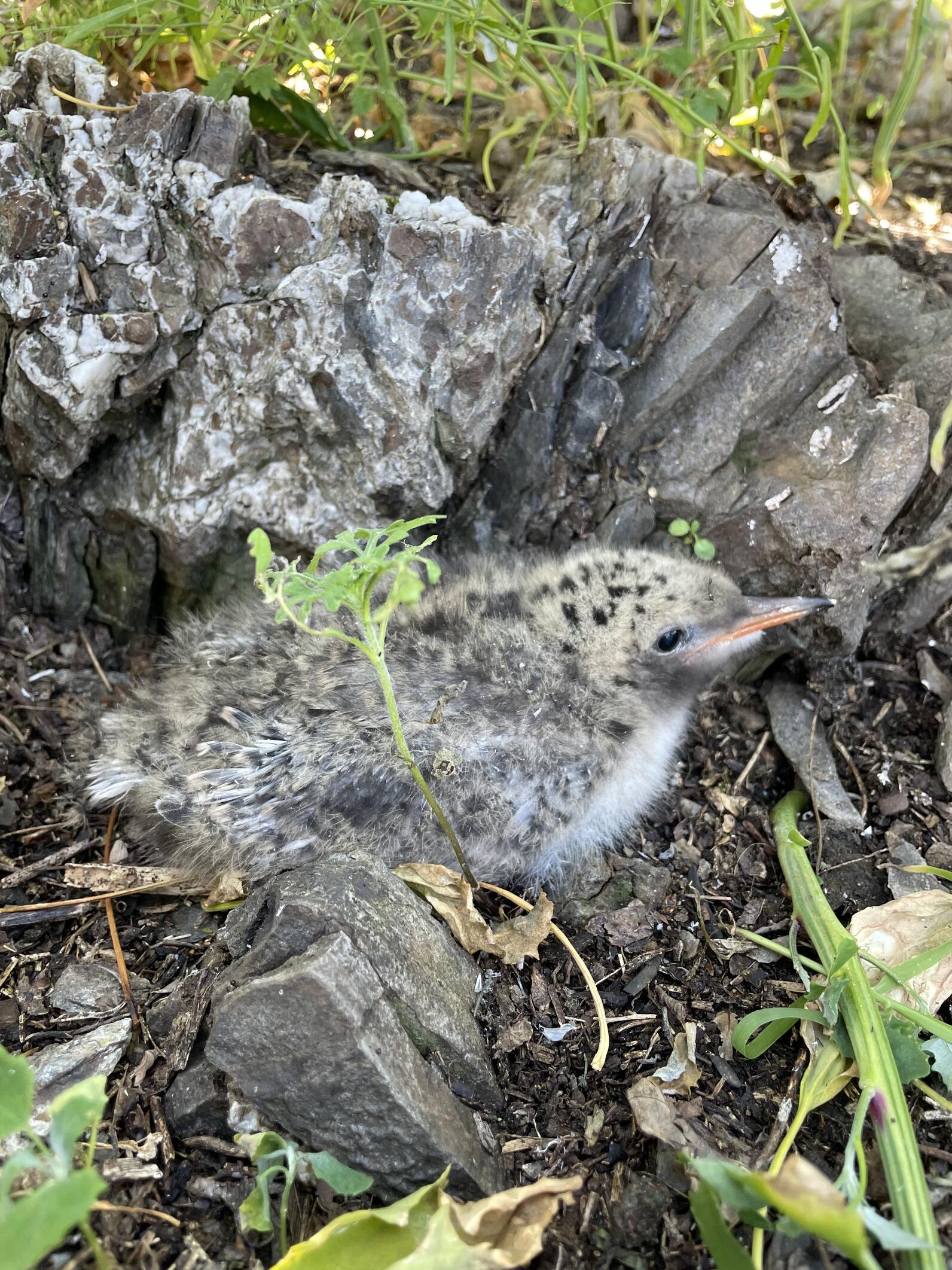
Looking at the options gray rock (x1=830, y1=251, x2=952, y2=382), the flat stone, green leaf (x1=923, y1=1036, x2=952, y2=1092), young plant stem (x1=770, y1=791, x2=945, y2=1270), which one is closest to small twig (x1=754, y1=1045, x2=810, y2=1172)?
young plant stem (x1=770, y1=791, x2=945, y2=1270)

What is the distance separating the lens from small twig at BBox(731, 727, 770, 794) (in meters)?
3.28

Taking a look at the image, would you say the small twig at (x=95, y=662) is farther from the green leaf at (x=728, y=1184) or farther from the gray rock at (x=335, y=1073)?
the green leaf at (x=728, y=1184)

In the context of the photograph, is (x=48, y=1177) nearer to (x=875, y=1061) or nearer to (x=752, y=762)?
(x=875, y=1061)

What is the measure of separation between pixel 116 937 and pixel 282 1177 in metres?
0.88

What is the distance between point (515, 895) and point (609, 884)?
30 centimetres

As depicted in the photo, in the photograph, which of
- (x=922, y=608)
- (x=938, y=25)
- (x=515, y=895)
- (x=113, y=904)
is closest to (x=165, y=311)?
(x=113, y=904)

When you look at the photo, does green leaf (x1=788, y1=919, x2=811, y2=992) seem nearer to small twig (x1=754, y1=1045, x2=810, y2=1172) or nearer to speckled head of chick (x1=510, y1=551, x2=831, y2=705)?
small twig (x1=754, y1=1045, x2=810, y2=1172)

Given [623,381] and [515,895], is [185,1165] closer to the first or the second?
[515,895]

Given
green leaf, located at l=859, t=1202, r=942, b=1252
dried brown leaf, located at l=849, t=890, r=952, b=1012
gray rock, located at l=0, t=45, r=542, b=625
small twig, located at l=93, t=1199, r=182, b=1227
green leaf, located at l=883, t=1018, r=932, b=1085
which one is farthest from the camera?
gray rock, located at l=0, t=45, r=542, b=625

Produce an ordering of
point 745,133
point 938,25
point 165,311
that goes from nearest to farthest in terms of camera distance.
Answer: point 165,311 → point 745,133 → point 938,25

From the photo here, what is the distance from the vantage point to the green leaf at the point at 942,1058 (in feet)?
7.42

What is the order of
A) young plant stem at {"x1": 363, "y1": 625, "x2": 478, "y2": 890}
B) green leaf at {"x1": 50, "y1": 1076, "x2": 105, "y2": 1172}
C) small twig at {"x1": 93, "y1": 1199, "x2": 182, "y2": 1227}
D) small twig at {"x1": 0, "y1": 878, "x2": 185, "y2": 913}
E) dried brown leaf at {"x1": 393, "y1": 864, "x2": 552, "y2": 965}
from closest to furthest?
green leaf at {"x1": 50, "y1": 1076, "x2": 105, "y2": 1172} < small twig at {"x1": 93, "y1": 1199, "x2": 182, "y2": 1227} < young plant stem at {"x1": 363, "y1": 625, "x2": 478, "y2": 890} < dried brown leaf at {"x1": 393, "y1": 864, "x2": 552, "y2": 965} < small twig at {"x1": 0, "y1": 878, "x2": 185, "y2": 913}

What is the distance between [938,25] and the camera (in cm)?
435

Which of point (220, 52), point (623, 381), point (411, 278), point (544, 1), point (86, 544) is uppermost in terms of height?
point (544, 1)
